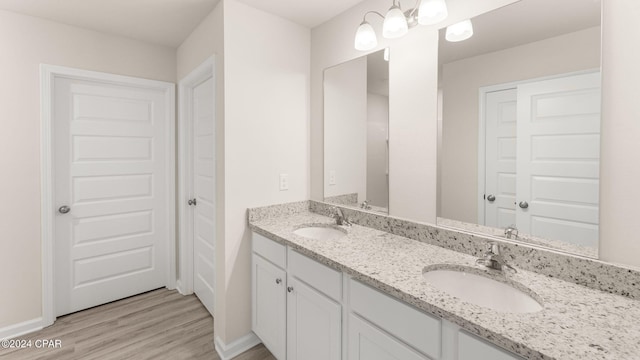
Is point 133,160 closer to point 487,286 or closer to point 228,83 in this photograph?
point 228,83

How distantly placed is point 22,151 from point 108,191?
0.62 metres

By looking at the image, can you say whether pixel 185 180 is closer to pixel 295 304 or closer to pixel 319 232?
pixel 319 232

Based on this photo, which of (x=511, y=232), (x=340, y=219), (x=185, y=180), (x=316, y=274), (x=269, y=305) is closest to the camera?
(x=511, y=232)

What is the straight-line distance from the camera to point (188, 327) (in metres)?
2.28

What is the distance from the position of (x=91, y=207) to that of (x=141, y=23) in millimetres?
1610

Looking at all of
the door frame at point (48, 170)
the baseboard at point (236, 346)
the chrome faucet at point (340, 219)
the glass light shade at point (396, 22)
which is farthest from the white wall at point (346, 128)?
the door frame at point (48, 170)

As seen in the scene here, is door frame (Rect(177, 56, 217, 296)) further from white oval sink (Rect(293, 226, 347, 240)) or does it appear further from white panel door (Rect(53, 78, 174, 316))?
white oval sink (Rect(293, 226, 347, 240))

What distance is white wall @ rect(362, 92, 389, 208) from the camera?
1827mm

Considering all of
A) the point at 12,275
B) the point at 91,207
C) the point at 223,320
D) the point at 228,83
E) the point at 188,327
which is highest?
the point at 228,83

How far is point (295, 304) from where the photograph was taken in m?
1.60

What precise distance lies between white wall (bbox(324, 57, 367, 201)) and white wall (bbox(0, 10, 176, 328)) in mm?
2148

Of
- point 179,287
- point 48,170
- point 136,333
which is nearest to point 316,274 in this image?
point 136,333

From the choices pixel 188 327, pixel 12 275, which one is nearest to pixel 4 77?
pixel 12 275

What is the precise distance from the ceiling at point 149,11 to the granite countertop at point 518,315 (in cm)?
161
